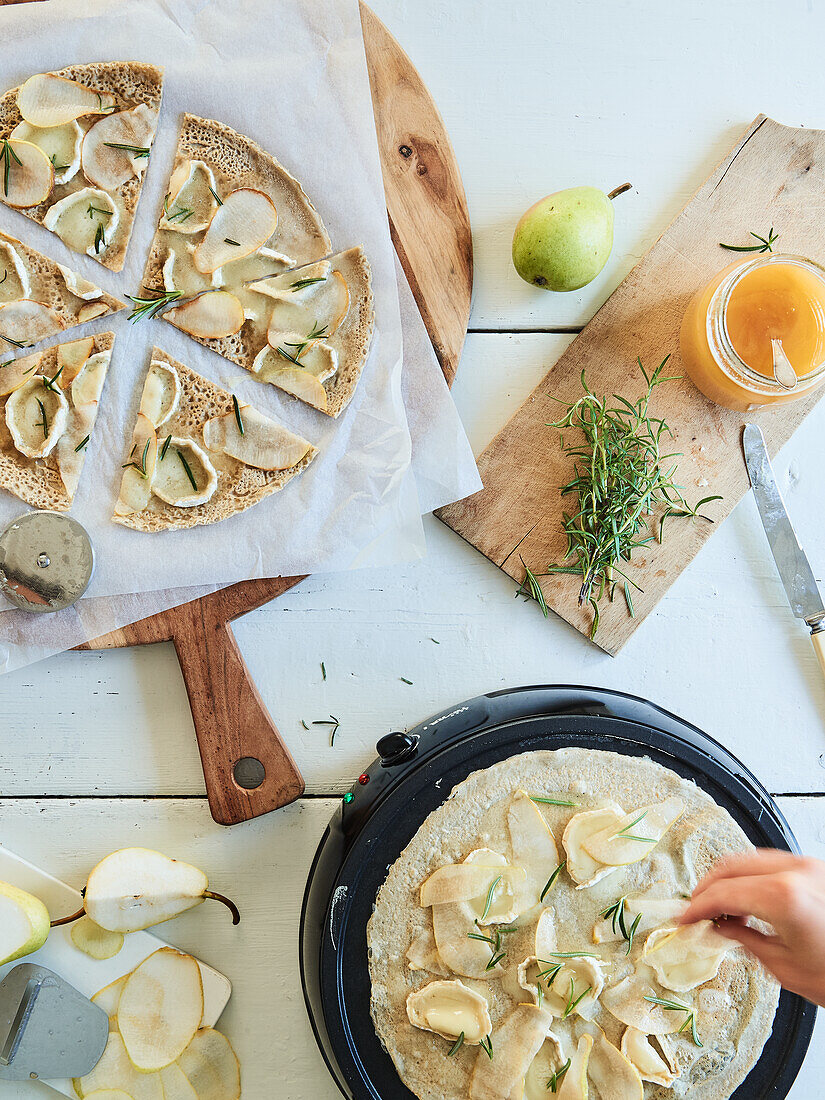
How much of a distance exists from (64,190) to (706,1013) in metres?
1.89

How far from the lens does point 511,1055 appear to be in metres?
1.34

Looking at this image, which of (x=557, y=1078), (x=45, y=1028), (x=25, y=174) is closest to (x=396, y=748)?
(x=557, y=1078)

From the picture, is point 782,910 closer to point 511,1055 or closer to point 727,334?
point 511,1055

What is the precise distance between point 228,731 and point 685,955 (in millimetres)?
889

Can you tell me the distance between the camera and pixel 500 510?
1586mm

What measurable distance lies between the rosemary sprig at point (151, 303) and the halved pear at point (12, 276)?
0.63 feet

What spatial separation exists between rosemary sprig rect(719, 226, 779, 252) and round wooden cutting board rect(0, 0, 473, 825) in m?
0.50

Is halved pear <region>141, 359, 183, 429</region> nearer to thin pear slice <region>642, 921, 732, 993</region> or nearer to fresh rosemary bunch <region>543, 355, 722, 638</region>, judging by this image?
fresh rosemary bunch <region>543, 355, 722, 638</region>

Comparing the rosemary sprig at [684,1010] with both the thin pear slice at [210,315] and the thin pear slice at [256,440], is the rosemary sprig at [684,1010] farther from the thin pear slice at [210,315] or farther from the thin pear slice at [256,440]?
the thin pear slice at [210,315]

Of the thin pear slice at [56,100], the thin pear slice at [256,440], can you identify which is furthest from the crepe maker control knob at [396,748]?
the thin pear slice at [56,100]

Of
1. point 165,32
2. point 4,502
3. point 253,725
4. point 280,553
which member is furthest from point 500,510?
point 165,32

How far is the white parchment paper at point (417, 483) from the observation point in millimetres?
1518

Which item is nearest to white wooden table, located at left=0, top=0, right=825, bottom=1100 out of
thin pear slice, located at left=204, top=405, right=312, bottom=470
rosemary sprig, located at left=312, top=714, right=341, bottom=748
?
rosemary sprig, located at left=312, top=714, right=341, bottom=748

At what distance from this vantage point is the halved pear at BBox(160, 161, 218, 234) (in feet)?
5.05
